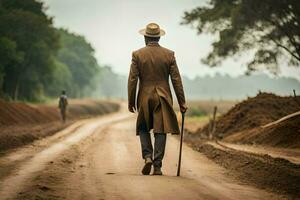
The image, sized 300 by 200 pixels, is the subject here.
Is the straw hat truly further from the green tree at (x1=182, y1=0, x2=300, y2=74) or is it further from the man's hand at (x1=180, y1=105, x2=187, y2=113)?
the green tree at (x1=182, y1=0, x2=300, y2=74)

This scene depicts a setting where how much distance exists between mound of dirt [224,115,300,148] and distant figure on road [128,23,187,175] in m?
10.2

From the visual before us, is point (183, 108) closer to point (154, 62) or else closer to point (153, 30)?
point (154, 62)

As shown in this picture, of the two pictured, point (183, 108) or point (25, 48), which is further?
point (25, 48)

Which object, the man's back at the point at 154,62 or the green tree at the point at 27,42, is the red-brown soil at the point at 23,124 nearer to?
the green tree at the point at 27,42

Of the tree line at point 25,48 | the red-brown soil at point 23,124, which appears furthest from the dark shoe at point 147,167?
the tree line at point 25,48

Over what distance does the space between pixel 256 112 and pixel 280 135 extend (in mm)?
6013

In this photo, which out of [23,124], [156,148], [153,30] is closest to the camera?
[156,148]

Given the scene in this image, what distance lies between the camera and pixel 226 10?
36.2m

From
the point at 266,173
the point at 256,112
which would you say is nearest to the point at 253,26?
the point at 256,112

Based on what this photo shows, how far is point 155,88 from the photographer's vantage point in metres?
11.1

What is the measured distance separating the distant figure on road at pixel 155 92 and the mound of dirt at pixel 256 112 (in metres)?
15.5

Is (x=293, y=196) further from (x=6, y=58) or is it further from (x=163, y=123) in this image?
(x=6, y=58)

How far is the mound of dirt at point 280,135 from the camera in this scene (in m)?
21.0

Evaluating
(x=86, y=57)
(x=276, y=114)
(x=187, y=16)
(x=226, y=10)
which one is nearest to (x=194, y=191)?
(x=276, y=114)
